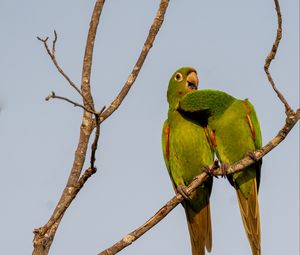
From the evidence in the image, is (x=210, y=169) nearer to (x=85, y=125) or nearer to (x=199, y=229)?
(x=85, y=125)

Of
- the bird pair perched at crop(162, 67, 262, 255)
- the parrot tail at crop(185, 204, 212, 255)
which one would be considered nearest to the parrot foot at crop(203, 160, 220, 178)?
the bird pair perched at crop(162, 67, 262, 255)

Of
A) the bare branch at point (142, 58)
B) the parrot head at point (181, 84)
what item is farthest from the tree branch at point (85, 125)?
the parrot head at point (181, 84)

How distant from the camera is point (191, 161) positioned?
6477 mm

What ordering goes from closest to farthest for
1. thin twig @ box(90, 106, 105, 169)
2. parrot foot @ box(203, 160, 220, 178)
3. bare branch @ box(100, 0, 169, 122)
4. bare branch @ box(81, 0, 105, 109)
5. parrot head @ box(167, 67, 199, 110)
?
thin twig @ box(90, 106, 105, 169) → bare branch @ box(100, 0, 169, 122) → bare branch @ box(81, 0, 105, 109) → parrot foot @ box(203, 160, 220, 178) → parrot head @ box(167, 67, 199, 110)

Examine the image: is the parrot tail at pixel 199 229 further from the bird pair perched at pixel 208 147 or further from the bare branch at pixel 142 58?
the bare branch at pixel 142 58

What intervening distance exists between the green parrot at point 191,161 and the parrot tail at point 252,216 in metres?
0.50

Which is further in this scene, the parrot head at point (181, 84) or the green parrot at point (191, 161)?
the parrot head at point (181, 84)

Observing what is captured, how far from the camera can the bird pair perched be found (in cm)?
626

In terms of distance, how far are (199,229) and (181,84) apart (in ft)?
6.62

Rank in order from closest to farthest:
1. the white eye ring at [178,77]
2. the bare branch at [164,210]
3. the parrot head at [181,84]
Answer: the bare branch at [164,210], the parrot head at [181,84], the white eye ring at [178,77]

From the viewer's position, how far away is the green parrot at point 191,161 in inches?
253

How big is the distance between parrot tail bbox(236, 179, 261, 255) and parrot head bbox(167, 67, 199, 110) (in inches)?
61.3

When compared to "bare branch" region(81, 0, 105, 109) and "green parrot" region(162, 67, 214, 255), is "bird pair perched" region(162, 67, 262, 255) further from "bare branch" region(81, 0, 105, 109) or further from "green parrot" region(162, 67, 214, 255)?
"bare branch" region(81, 0, 105, 109)

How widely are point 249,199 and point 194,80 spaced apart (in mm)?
1848
